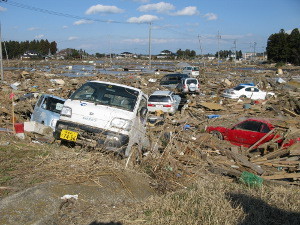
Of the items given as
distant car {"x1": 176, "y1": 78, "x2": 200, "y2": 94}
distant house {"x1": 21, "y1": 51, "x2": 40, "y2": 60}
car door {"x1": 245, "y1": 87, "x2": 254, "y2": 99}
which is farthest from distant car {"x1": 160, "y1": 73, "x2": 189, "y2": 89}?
distant house {"x1": 21, "y1": 51, "x2": 40, "y2": 60}

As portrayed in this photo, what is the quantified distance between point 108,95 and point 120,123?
3.86 feet

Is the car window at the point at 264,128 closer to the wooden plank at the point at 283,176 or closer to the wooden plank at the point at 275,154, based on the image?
the wooden plank at the point at 275,154

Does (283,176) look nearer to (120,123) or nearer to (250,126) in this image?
(250,126)

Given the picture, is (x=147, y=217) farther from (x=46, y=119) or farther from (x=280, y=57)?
(x=280, y=57)

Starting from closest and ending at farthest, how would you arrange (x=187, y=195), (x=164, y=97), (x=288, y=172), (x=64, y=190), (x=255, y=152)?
(x=64, y=190), (x=187, y=195), (x=288, y=172), (x=255, y=152), (x=164, y=97)

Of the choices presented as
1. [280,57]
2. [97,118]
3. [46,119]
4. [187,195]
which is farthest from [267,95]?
[280,57]

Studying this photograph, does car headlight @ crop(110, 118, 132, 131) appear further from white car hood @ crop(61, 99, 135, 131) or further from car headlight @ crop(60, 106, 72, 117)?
car headlight @ crop(60, 106, 72, 117)

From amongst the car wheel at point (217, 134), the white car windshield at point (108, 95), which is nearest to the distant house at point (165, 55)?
the car wheel at point (217, 134)

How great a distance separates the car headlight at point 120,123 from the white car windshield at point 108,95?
1.83ft

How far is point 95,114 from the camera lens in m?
7.95

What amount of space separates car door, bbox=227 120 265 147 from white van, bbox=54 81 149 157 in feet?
22.6

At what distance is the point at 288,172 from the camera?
426 inches

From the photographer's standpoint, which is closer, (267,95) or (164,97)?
(164,97)

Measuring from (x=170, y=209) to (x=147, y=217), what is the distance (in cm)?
38
